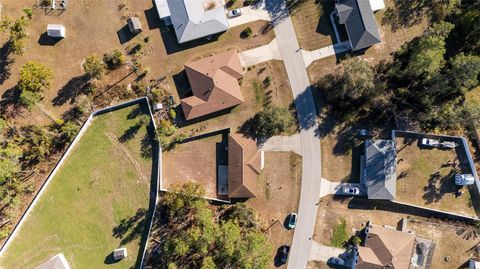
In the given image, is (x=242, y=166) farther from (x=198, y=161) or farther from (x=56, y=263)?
(x=56, y=263)

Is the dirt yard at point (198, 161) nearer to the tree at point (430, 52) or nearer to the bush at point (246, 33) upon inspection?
the bush at point (246, 33)

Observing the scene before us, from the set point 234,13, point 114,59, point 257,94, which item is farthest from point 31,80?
point 257,94

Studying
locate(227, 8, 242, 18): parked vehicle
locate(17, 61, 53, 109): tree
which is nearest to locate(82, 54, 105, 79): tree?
locate(17, 61, 53, 109): tree

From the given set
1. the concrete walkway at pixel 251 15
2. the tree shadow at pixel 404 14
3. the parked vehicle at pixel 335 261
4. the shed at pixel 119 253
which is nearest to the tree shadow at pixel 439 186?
the parked vehicle at pixel 335 261

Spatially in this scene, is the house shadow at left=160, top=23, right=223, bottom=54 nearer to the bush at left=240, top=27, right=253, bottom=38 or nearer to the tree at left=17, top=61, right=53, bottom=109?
the bush at left=240, top=27, right=253, bottom=38

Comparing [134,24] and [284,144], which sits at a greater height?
[134,24]

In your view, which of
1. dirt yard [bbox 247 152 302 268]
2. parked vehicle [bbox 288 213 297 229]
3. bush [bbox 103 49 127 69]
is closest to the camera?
bush [bbox 103 49 127 69]
